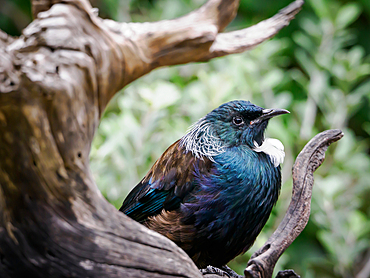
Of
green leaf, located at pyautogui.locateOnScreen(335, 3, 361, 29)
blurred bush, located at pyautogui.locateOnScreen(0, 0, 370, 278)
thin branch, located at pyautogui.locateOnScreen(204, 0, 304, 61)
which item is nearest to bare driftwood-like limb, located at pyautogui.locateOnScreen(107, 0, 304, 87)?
thin branch, located at pyautogui.locateOnScreen(204, 0, 304, 61)

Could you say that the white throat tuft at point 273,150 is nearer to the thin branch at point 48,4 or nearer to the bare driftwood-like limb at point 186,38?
the bare driftwood-like limb at point 186,38

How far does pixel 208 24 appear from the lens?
1.05m

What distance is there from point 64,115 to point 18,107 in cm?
8

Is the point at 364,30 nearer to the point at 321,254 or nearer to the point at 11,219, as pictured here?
the point at 321,254

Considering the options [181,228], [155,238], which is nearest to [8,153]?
[155,238]

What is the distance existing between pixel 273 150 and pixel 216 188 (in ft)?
0.75

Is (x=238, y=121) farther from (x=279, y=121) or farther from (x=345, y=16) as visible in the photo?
(x=345, y=16)

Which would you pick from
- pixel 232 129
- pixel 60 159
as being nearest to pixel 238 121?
pixel 232 129

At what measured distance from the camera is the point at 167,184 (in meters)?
1.25

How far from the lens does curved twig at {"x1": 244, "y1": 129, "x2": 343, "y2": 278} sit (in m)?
0.88

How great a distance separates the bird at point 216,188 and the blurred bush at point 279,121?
1.71 feet

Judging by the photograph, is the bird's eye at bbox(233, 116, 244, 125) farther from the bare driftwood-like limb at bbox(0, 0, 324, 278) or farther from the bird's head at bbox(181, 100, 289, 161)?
the bare driftwood-like limb at bbox(0, 0, 324, 278)

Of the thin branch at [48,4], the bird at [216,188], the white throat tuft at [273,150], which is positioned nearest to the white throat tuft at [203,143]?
the bird at [216,188]

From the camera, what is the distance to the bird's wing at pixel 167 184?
121cm
